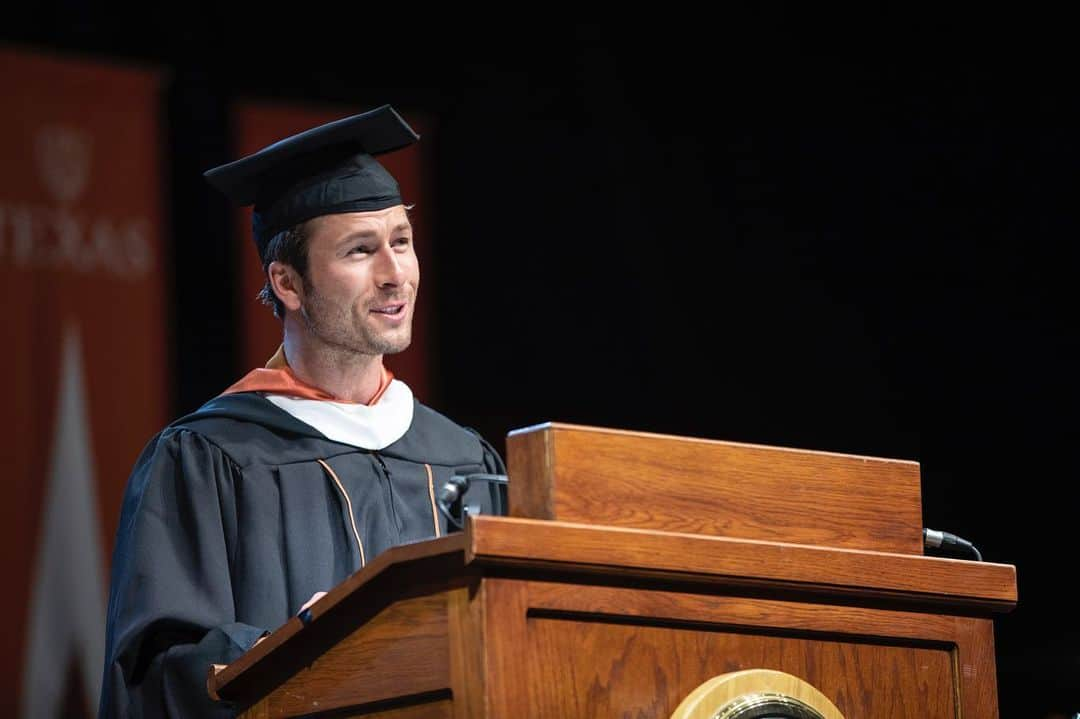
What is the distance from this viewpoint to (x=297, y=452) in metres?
2.96

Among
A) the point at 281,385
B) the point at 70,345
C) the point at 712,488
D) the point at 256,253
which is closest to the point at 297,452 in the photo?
the point at 281,385

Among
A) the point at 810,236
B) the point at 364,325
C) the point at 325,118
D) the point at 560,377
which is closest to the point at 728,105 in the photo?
the point at 810,236

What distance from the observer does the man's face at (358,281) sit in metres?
3.08

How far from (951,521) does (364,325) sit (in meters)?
3.86

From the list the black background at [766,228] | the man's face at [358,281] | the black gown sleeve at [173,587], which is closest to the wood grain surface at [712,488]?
the black gown sleeve at [173,587]

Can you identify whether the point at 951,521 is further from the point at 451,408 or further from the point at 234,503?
the point at 234,503

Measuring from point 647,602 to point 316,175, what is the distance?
1475 mm

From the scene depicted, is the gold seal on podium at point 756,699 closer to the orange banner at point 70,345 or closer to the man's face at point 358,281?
the man's face at point 358,281

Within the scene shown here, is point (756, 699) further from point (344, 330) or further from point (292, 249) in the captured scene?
point (292, 249)

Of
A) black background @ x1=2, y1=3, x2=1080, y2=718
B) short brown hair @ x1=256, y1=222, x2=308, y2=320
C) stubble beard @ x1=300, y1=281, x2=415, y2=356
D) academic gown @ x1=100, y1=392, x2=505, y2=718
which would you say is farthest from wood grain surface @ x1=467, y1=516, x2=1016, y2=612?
black background @ x1=2, y1=3, x2=1080, y2=718

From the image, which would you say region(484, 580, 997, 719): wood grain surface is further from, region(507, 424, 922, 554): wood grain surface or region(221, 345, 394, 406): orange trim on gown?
region(221, 345, 394, 406): orange trim on gown

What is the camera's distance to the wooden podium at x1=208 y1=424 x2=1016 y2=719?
181 cm

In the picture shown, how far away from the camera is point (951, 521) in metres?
6.36

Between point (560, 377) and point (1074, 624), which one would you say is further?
point (560, 377)
